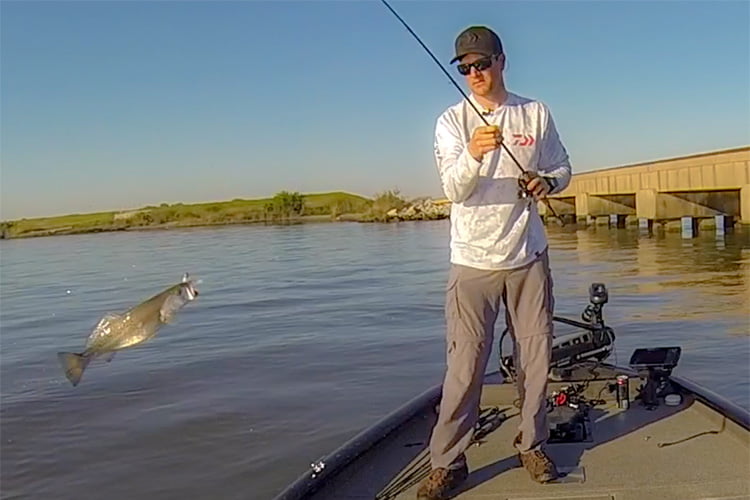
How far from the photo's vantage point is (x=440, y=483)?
161 inches

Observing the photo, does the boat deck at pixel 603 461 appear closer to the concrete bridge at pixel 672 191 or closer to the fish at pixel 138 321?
the fish at pixel 138 321

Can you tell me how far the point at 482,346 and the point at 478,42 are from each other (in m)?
1.54

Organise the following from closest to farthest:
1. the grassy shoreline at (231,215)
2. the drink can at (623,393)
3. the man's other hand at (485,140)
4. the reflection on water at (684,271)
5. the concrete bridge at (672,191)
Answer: the man's other hand at (485,140) → the drink can at (623,393) → the reflection on water at (684,271) → the concrete bridge at (672,191) → the grassy shoreline at (231,215)

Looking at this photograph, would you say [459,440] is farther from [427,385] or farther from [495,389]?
[427,385]

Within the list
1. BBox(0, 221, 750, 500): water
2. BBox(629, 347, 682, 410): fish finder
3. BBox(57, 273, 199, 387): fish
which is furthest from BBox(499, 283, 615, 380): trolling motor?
BBox(57, 273, 199, 387): fish

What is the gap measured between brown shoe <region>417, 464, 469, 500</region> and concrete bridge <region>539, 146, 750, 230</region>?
20.2m

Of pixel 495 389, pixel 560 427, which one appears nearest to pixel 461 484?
pixel 560 427

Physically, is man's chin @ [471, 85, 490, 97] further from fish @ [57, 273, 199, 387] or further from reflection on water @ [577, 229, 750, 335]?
reflection on water @ [577, 229, 750, 335]

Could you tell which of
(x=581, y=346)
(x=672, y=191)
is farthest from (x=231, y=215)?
(x=581, y=346)

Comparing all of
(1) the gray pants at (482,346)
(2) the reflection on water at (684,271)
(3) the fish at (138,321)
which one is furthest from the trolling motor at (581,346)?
(2) the reflection on water at (684,271)

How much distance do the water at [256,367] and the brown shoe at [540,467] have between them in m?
3.36

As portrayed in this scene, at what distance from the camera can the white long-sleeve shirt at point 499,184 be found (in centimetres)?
412

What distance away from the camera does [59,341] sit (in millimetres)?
15531

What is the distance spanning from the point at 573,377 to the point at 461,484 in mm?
1834
